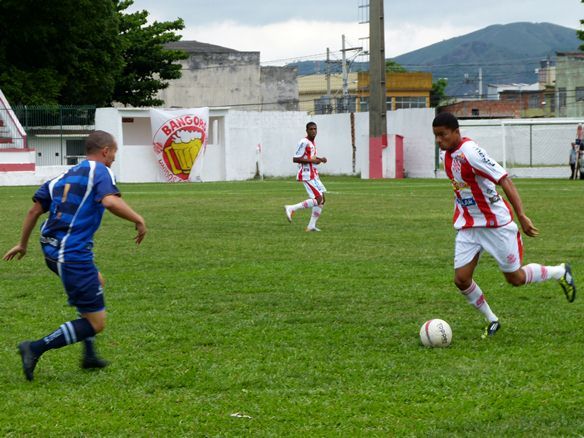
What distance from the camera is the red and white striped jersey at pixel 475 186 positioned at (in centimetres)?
746

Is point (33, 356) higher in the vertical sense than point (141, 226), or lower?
lower

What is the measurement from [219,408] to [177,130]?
3591 centimetres

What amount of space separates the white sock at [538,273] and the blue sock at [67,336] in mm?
3529

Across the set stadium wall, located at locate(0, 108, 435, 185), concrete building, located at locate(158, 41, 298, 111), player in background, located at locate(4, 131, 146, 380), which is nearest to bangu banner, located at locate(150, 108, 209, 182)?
stadium wall, located at locate(0, 108, 435, 185)

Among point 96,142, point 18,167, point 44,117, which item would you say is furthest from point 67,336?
point 44,117

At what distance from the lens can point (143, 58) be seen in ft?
177

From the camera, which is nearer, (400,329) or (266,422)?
(266,422)

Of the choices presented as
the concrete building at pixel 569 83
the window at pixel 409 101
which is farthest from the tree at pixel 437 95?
the concrete building at pixel 569 83

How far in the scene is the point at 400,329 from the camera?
7832mm

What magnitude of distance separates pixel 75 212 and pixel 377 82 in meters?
32.9

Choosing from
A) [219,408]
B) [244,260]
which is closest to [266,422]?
[219,408]

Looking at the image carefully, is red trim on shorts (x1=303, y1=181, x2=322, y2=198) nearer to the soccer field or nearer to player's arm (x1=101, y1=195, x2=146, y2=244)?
the soccer field

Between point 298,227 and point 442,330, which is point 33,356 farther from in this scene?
point 298,227

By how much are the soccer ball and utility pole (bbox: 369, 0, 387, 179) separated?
3134 cm
